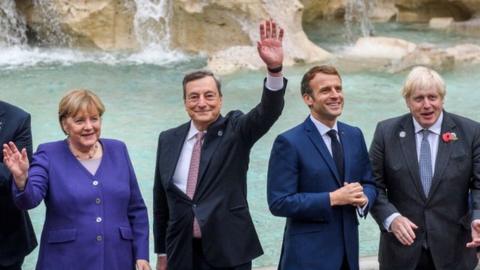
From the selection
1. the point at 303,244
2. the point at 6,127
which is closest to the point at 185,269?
the point at 303,244

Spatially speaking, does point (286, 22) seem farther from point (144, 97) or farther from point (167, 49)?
point (144, 97)

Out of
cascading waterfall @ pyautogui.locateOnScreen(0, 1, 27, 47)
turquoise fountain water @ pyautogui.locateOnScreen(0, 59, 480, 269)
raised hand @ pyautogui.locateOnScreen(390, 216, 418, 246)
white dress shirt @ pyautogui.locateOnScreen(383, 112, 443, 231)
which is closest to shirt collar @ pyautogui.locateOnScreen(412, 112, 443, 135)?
white dress shirt @ pyautogui.locateOnScreen(383, 112, 443, 231)

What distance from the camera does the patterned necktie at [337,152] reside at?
3381 millimetres

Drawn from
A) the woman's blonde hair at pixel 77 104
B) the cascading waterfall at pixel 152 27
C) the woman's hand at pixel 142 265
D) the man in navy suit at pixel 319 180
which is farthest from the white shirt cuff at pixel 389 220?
the cascading waterfall at pixel 152 27

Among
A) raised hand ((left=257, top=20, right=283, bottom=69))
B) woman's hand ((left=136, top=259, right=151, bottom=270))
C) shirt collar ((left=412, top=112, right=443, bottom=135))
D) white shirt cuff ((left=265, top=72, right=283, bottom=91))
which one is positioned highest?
raised hand ((left=257, top=20, right=283, bottom=69))

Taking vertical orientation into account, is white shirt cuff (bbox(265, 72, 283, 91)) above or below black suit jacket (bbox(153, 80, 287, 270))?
above

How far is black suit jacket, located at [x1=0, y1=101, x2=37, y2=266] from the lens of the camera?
3.41 m

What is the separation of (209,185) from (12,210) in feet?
2.81

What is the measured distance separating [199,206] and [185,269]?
27cm

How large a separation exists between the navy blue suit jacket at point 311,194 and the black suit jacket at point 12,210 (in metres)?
1.06

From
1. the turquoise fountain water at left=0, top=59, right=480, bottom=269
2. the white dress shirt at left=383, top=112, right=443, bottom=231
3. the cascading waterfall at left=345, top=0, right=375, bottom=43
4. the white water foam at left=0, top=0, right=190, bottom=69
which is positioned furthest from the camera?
the cascading waterfall at left=345, top=0, right=375, bottom=43

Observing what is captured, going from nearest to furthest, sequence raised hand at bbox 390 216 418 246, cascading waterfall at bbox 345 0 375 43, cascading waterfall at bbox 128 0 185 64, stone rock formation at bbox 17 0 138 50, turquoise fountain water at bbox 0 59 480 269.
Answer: raised hand at bbox 390 216 418 246, turquoise fountain water at bbox 0 59 480 269, stone rock formation at bbox 17 0 138 50, cascading waterfall at bbox 128 0 185 64, cascading waterfall at bbox 345 0 375 43

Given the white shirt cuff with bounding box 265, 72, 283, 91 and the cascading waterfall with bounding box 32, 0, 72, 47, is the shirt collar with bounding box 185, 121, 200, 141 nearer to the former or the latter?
the white shirt cuff with bounding box 265, 72, 283, 91

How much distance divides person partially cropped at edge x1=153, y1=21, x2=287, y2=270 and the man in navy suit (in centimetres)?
15
